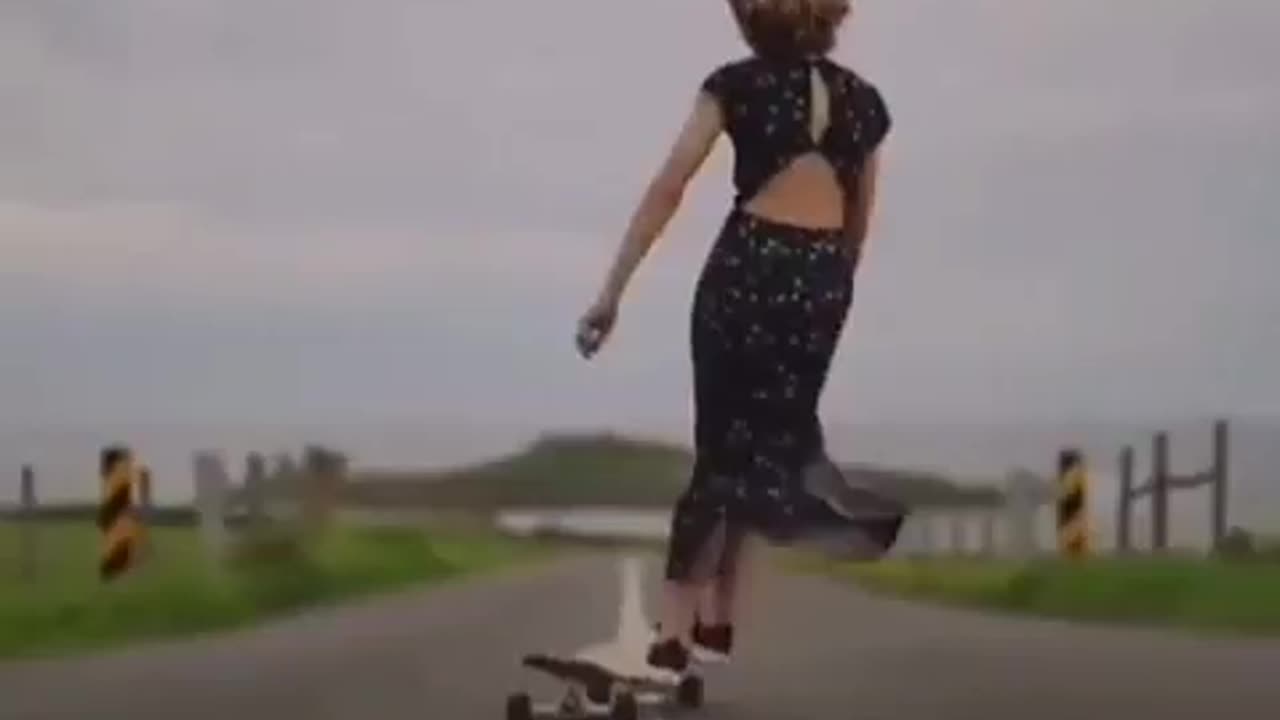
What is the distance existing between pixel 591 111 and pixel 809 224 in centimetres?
106

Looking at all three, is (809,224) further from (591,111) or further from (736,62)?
(591,111)

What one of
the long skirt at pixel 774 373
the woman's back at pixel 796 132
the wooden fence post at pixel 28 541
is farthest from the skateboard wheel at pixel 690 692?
the wooden fence post at pixel 28 541

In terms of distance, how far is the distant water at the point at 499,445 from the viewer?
209 inches

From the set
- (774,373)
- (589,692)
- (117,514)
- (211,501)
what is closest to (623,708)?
(589,692)

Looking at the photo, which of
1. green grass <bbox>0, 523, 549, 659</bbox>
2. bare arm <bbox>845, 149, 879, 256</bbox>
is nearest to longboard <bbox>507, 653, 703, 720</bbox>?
bare arm <bbox>845, 149, 879, 256</bbox>

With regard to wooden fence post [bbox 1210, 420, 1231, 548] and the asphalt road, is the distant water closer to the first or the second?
wooden fence post [bbox 1210, 420, 1231, 548]

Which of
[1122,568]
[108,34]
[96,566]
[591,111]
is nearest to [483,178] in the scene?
[591,111]

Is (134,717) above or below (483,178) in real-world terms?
below

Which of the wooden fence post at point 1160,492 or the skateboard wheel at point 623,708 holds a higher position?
the wooden fence post at point 1160,492

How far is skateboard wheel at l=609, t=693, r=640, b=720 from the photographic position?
453 cm

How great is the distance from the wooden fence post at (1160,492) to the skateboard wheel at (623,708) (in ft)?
4.54

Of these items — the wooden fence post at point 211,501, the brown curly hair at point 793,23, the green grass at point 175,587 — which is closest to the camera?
the brown curly hair at point 793,23

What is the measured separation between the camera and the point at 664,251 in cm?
447

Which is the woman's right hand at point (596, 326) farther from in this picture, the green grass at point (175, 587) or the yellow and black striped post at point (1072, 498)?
the green grass at point (175, 587)
